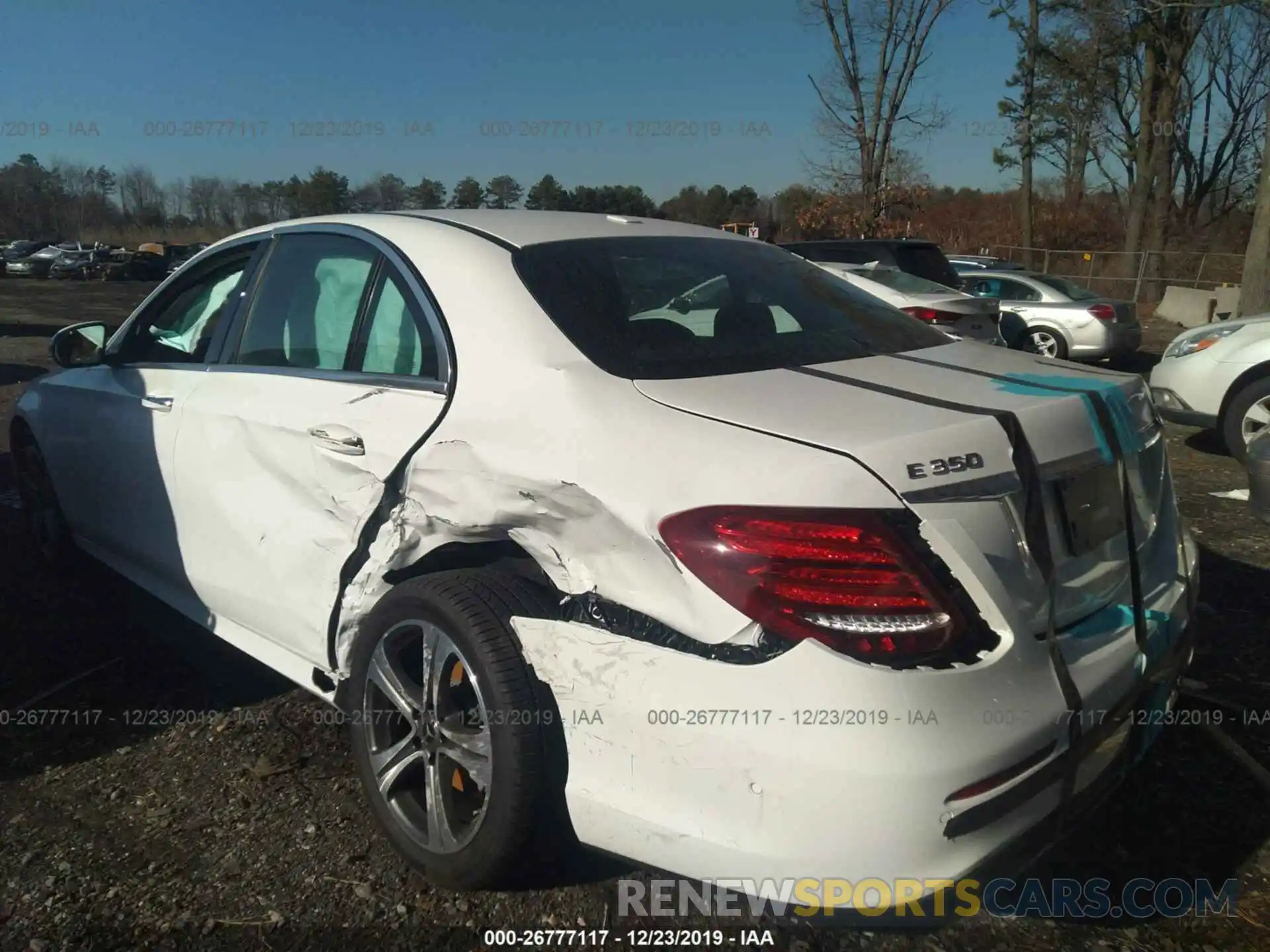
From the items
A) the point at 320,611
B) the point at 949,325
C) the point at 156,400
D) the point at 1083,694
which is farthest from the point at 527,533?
the point at 949,325

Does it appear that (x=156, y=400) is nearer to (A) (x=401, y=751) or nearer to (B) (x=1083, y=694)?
(A) (x=401, y=751)

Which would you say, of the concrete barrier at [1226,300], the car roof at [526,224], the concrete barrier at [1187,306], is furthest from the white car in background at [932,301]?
the concrete barrier at [1226,300]

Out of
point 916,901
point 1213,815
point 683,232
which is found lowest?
point 1213,815

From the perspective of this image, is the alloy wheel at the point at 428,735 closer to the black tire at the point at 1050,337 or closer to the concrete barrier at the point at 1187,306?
the black tire at the point at 1050,337

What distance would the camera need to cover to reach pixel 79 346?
4.14 m

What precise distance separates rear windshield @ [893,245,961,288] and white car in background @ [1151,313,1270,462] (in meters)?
3.39

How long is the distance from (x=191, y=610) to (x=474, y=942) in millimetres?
1779

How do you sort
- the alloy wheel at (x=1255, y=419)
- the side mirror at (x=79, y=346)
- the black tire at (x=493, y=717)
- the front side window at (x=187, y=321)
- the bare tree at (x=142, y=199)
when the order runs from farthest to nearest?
the bare tree at (x=142, y=199), the alloy wheel at (x=1255, y=419), the side mirror at (x=79, y=346), the front side window at (x=187, y=321), the black tire at (x=493, y=717)

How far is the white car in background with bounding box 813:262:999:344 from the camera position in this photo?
333 inches

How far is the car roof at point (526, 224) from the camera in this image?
2.77 meters

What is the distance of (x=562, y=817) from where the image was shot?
2227mm

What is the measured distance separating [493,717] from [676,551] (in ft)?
1.99

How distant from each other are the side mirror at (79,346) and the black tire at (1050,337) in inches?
480

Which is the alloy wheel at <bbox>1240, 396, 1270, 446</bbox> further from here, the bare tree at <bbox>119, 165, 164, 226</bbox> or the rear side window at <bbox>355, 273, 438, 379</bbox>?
the bare tree at <bbox>119, 165, 164, 226</bbox>
